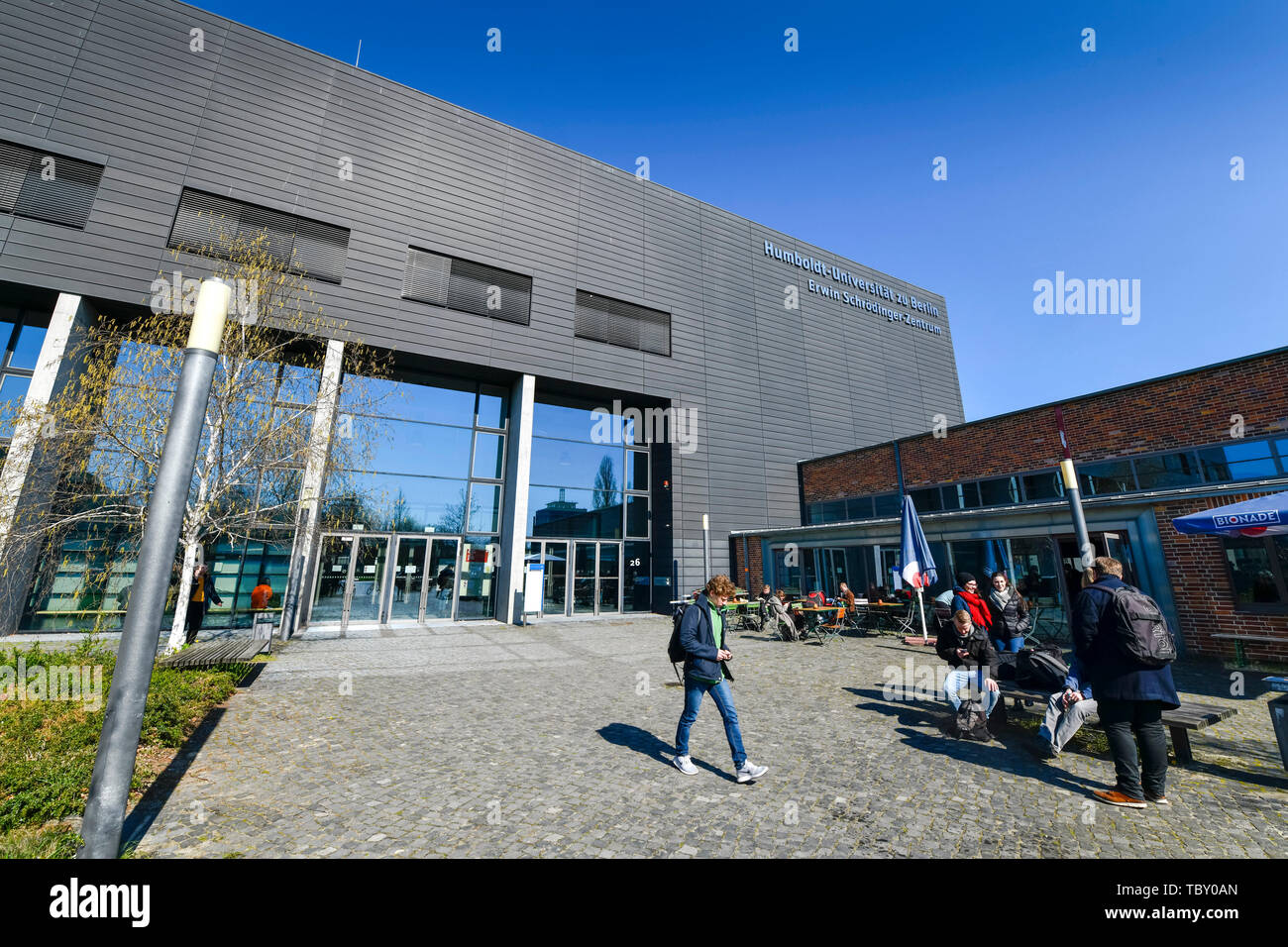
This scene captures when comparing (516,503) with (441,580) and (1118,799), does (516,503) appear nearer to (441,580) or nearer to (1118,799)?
(441,580)

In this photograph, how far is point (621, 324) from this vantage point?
20.2 metres

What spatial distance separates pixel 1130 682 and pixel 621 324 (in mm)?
18574

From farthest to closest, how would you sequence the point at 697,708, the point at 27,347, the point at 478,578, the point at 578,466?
the point at 578,466
the point at 478,578
the point at 27,347
the point at 697,708

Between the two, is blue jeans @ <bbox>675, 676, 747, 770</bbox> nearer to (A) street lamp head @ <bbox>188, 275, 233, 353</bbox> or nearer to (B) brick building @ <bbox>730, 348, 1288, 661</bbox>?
(A) street lamp head @ <bbox>188, 275, 233, 353</bbox>

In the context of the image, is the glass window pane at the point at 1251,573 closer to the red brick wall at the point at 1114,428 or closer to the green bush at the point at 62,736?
the red brick wall at the point at 1114,428

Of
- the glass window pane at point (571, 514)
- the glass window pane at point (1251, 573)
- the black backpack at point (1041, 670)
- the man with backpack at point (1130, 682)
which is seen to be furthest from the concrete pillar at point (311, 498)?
the glass window pane at point (1251, 573)

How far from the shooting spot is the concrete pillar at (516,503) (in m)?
16.5

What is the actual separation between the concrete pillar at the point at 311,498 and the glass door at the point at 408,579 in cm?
228

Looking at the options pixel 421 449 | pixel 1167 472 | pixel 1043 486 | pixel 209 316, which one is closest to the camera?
pixel 209 316

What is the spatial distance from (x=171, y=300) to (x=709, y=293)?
60.3ft

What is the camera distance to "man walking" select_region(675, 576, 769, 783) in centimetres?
457

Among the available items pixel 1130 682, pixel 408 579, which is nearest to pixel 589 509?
pixel 408 579
